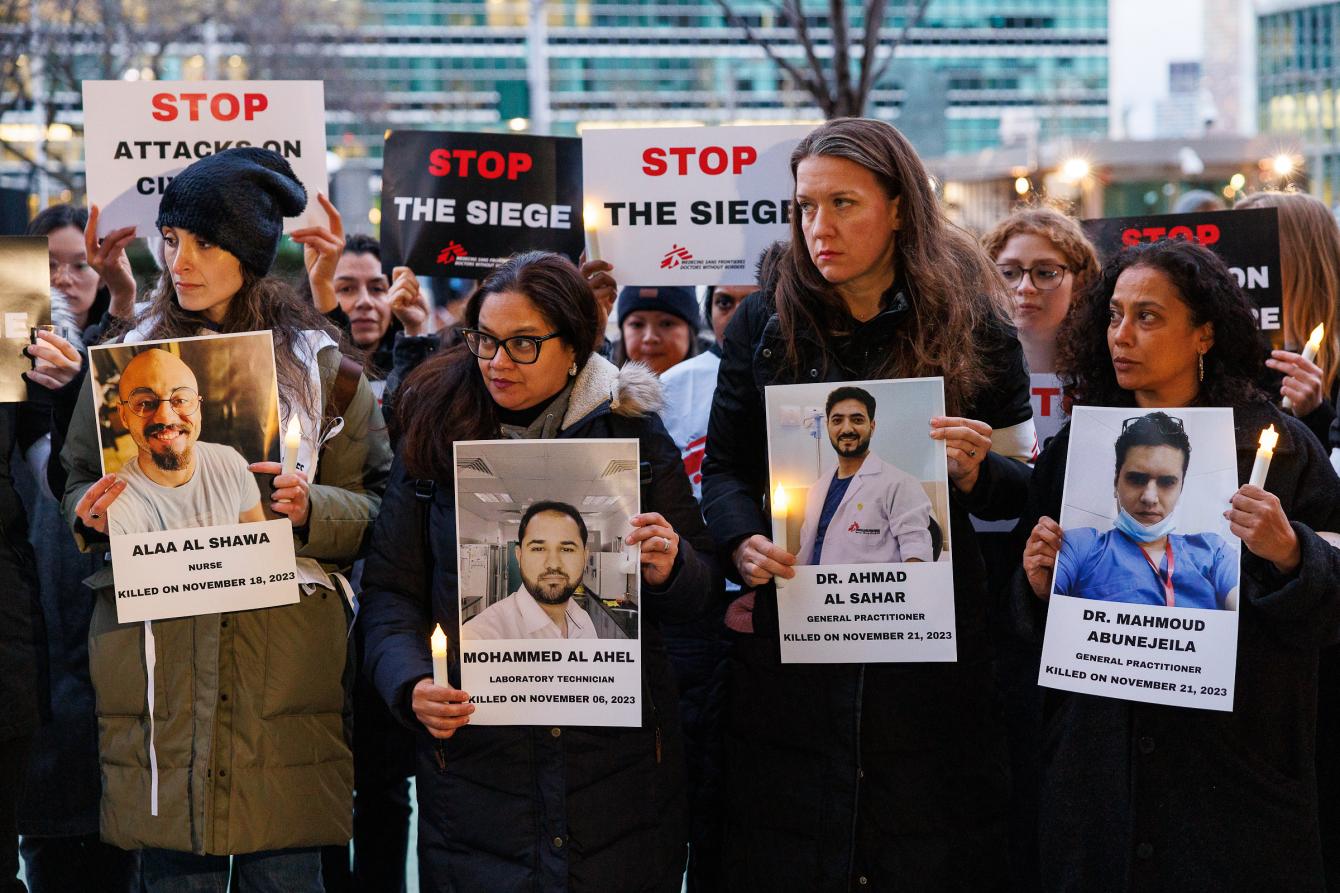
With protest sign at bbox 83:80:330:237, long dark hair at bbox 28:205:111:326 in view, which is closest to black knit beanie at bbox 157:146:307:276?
protest sign at bbox 83:80:330:237

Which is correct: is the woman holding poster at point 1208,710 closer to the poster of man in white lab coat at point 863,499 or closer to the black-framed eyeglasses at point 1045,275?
the poster of man in white lab coat at point 863,499

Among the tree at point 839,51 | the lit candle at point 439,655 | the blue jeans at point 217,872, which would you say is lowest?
the blue jeans at point 217,872

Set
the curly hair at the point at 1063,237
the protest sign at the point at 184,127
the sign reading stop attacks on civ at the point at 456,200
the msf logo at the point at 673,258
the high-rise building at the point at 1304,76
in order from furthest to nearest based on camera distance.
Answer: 1. the high-rise building at the point at 1304,76
2. the sign reading stop attacks on civ at the point at 456,200
3. the msf logo at the point at 673,258
4. the protest sign at the point at 184,127
5. the curly hair at the point at 1063,237

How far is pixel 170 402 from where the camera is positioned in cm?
342

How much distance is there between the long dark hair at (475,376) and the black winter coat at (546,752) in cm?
9

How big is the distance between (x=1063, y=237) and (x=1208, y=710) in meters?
1.88

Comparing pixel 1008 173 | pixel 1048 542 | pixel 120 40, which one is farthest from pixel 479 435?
pixel 1008 173

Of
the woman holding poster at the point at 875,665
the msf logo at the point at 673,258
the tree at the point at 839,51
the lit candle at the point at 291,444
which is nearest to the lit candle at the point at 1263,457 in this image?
the woman holding poster at the point at 875,665

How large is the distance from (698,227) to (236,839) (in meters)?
2.46

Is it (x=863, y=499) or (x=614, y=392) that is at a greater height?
(x=614, y=392)

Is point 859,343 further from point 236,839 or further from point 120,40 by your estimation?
point 120,40

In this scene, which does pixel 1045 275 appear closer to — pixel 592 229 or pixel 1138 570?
pixel 592 229

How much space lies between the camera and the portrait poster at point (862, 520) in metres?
3.30

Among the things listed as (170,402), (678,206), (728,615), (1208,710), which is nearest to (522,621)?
(728,615)
